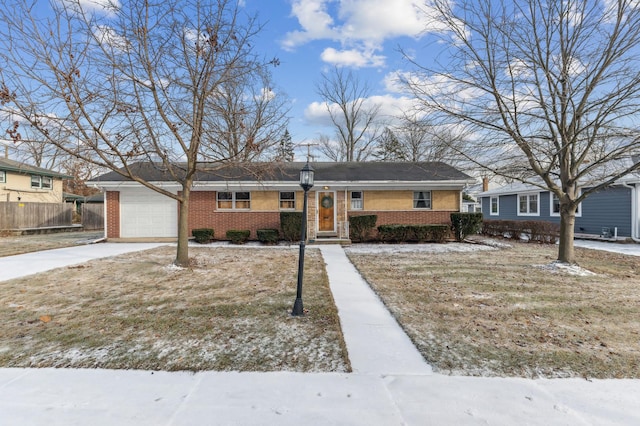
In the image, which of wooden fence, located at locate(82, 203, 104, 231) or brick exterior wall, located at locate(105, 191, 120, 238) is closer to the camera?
brick exterior wall, located at locate(105, 191, 120, 238)

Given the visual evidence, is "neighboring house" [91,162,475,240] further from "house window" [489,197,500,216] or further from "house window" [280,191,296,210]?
"house window" [489,197,500,216]

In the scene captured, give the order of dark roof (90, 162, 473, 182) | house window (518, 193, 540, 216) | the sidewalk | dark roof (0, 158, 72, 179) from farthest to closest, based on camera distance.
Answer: dark roof (0, 158, 72, 179) < house window (518, 193, 540, 216) < dark roof (90, 162, 473, 182) < the sidewalk

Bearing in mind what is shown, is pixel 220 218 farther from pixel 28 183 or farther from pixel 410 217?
pixel 28 183

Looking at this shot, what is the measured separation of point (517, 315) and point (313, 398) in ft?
11.4

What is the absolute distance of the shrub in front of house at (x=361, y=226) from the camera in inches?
522

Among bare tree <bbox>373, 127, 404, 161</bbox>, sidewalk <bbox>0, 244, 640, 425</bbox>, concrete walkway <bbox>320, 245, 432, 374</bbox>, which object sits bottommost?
sidewalk <bbox>0, 244, 640, 425</bbox>

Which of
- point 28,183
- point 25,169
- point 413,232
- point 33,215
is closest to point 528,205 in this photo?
point 413,232

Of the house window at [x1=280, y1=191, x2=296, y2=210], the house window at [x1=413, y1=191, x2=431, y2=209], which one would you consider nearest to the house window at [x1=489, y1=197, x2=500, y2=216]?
the house window at [x1=413, y1=191, x2=431, y2=209]

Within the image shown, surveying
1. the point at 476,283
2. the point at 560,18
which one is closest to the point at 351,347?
the point at 476,283

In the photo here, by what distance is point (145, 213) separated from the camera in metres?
13.9

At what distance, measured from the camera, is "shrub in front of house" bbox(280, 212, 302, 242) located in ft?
42.4

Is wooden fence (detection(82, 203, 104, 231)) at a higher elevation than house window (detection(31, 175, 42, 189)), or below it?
below

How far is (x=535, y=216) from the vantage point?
58.7ft

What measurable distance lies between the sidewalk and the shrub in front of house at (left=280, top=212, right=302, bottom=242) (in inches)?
389
